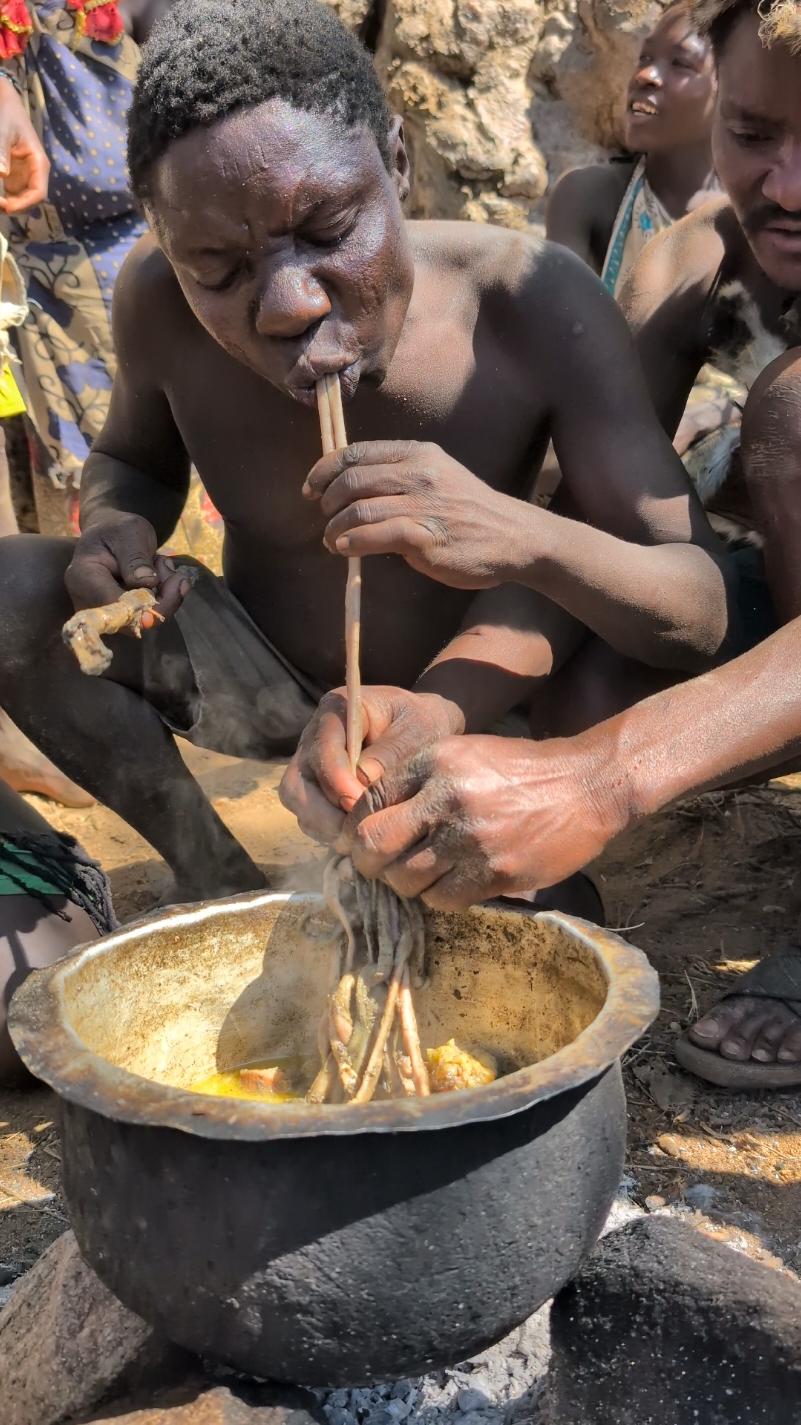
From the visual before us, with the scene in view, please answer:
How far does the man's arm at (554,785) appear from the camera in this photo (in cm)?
156

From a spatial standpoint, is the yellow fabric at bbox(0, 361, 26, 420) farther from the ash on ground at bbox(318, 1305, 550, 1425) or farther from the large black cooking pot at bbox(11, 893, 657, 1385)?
the ash on ground at bbox(318, 1305, 550, 1425)

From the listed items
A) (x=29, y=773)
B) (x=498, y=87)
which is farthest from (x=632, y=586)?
(x=498, y=87)

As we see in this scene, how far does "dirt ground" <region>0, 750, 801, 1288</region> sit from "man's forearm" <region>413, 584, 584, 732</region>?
27.2 inches

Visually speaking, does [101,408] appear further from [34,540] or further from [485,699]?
[485,699]

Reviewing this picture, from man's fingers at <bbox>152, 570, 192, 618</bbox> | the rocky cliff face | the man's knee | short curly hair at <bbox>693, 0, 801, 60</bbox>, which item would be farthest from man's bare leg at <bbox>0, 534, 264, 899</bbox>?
the rocky cliff face

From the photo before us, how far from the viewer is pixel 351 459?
1636mm

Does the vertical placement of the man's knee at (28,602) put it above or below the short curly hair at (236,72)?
below

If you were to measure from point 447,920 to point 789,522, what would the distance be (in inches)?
37.2

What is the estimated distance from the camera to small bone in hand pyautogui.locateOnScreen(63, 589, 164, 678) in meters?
1.87

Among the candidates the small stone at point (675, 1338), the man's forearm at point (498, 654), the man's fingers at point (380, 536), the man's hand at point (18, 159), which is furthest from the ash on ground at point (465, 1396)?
the man's hand at point (18, 159)

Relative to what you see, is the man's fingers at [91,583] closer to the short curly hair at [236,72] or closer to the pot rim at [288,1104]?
the short curly hair at [236,72]

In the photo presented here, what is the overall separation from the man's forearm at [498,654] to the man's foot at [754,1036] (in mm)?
666

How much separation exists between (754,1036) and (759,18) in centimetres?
174

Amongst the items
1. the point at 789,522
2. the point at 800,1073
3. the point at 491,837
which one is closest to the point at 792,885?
the point at 800,1073
